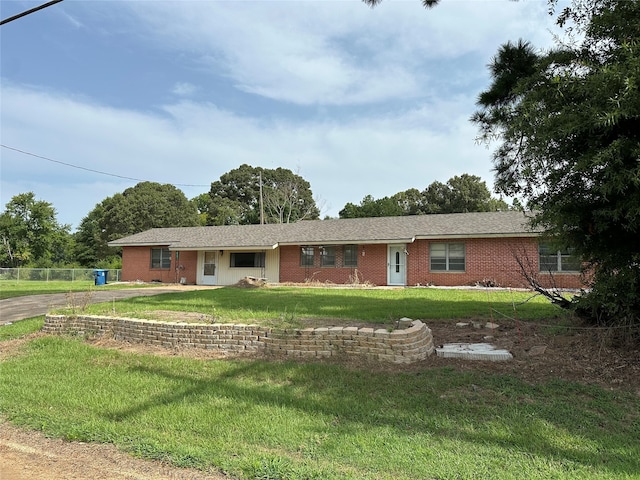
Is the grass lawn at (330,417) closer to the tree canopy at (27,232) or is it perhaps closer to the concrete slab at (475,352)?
the concrete slab at (475,352)

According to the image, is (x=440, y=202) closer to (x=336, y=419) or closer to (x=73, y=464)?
(x=336, y=419)

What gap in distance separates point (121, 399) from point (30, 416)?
33.2 inches

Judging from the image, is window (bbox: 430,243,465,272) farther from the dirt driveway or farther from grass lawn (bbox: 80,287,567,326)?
the dirt driveway

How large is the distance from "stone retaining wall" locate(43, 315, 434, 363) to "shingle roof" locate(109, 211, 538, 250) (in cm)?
1353

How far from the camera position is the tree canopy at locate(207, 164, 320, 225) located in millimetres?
49719

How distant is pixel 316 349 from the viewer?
610 centimetres

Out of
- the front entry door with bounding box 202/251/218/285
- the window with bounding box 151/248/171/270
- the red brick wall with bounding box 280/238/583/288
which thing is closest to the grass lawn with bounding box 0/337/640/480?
the red brick wall with bounding box 280/238/583/288

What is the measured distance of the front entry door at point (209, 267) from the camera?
25.0 meters

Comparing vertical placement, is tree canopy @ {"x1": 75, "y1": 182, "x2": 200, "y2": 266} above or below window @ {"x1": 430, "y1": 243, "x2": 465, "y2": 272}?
above

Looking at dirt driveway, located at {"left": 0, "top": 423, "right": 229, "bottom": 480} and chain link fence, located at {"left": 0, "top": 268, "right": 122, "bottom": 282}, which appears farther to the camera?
chain link fence, located at {"left": 0, "top": 268, "right": 122, "bottom": 282}

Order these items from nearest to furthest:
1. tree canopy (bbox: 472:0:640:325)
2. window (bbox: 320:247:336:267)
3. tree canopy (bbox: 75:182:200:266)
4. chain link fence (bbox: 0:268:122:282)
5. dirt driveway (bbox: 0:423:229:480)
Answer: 1. dirt driveway (bbox: 0:423:229:480)
2. tree canopy (bbox: 472:0:640:325)
3. window (bbox: 320:247:336:267)
4. chain link fence (bbox: 0:268:122:282)
5. tree canopy (bbox: 75:182:200:266)

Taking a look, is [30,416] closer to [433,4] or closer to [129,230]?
[433,4]

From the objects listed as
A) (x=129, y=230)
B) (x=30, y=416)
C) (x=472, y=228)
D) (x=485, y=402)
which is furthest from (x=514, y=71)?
(x=129, y=230)

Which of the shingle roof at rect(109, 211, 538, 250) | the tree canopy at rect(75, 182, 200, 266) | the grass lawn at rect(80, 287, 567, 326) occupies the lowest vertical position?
the grass lawn at rect(80, 287, 567, 326)
